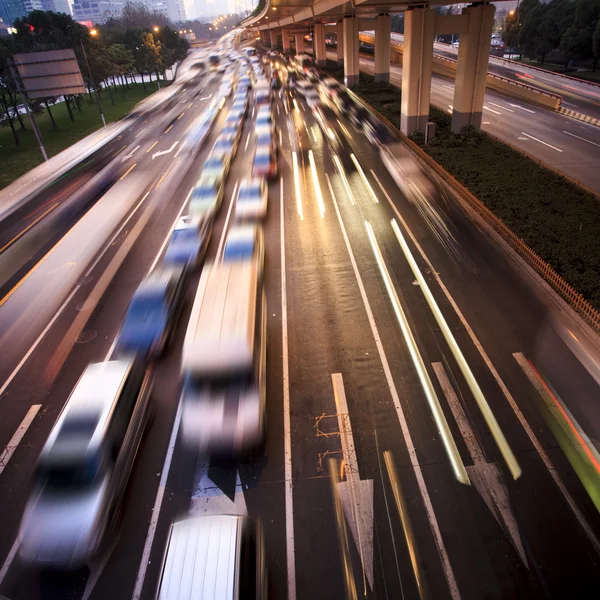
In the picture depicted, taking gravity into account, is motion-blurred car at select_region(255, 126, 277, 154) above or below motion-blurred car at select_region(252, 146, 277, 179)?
above

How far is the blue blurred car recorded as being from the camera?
11250mm

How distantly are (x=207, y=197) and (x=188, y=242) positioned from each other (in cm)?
460

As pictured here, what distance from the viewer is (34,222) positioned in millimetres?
22266

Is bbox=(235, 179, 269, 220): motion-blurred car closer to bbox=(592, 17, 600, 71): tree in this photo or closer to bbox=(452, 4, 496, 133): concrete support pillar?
bbox=(452, 4, 496, 133): concrete support pillar

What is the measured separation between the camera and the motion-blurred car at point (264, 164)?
80.4 feet

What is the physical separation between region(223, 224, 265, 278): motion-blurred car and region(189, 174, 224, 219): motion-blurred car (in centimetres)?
337

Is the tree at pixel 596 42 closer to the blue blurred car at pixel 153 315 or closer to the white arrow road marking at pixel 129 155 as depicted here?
the white arrow road marking at pixel 129 155

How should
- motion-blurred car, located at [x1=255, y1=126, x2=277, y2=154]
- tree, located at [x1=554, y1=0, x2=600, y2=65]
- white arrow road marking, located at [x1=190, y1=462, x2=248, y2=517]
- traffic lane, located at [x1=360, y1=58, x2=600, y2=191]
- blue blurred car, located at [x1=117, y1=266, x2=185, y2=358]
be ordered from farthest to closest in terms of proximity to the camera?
tree, located at [x1=554, y1=0, x2=600, y2=65] → motion-blurred car, located at [x1=255, y1=126, x2=277, y2=154] → traffic lane, located at [x1=360, y1=58, x2=600, y2=191] → blue blurred car, located at [x1=117, y1=266, x2=185, y2=358] → white arrow road marking, located at [x1=190, y1=462, x2=248, y2=517]

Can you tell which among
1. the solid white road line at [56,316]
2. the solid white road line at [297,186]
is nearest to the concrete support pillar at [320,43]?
the solid white road line at [297,186]

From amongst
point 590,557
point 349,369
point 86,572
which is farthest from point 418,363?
point 86,572

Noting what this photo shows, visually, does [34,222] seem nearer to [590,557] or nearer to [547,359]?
[547,359]

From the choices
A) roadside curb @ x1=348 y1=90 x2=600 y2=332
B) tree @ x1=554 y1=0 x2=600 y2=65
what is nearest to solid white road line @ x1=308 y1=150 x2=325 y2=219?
roadside curb @ x1=348 y1=90 x2=600 y2=332

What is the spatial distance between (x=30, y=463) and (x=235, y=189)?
59.6 ft

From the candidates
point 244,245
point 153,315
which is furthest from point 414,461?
point 244,245
